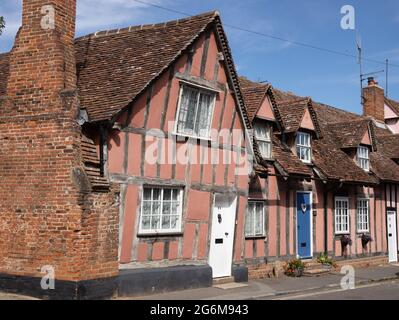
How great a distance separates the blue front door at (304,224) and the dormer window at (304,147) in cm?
127

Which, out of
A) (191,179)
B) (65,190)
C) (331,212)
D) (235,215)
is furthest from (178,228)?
(331,212)

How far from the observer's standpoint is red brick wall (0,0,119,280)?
10789 mm

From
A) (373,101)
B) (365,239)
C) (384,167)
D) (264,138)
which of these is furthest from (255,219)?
(373,101)

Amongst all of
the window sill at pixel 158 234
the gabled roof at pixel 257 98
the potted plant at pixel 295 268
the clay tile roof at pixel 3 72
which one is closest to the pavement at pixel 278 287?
the potted plant at pixel 295 268

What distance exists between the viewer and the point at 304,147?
18.8 m

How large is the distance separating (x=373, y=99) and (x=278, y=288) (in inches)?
753

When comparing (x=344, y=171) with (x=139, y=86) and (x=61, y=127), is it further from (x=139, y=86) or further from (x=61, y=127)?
(x=61, y=127)

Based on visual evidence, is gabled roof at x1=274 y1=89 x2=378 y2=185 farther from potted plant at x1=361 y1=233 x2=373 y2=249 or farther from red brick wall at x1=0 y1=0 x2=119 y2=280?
red brick wall at x1=0 y1=0 x2=119 y2=280

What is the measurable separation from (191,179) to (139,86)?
2885 millimetres

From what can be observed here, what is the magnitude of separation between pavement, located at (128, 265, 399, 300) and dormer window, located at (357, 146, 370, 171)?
4.41m

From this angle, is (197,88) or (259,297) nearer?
(259,297)

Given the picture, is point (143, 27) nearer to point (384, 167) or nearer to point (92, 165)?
point (92, 165)
